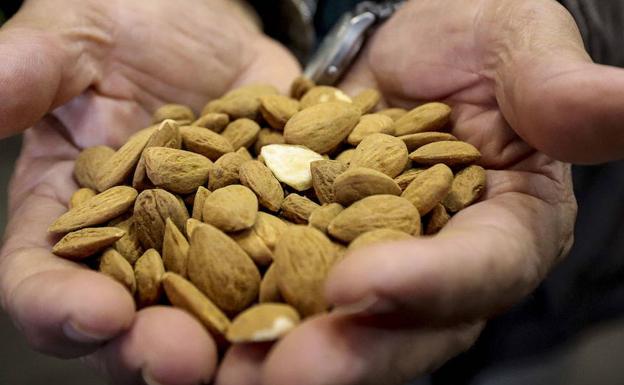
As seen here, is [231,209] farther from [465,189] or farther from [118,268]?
[465,189]

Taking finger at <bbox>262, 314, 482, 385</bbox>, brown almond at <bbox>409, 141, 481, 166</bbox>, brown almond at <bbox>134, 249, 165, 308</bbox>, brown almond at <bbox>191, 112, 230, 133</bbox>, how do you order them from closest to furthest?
finger at <bbox>262, 314, 482, 385</bbox>
brown almond at <bbox>134, 249, 165, 308</bbox>
brown almond at <bbox>409, 141, 481, 166</bbox>
brown almond at <bbox>191, 112, 230, 133</bbox>

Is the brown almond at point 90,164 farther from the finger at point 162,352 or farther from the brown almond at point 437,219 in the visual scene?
the brown almond at point 437,219

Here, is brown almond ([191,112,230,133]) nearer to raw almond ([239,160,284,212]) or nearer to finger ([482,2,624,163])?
raw almond ([239,160,284,212])

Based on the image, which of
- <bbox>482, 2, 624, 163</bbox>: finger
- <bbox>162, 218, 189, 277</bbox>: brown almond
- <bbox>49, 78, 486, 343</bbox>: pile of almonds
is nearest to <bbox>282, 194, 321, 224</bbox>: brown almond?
<bbox>49, 78, 486, 343</bbox>: pile of almonds

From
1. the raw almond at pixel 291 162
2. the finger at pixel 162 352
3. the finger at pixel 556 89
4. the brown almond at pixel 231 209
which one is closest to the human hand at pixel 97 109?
the finger at pixel 162 352

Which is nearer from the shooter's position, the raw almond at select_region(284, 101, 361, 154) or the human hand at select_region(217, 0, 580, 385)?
the human hand at select_region(217, 0, 580, 385)

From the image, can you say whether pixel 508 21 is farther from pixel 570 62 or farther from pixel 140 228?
pixel 140 228
